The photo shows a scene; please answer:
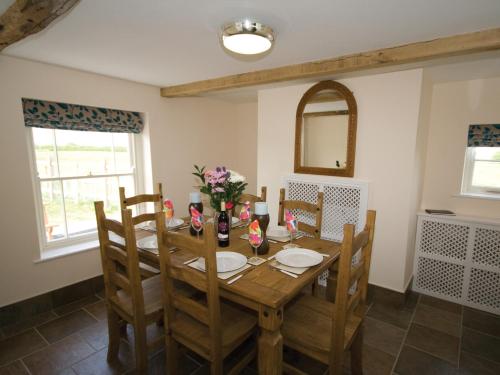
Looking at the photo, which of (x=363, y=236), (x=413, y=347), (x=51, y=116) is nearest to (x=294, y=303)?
(x=363, y=236)

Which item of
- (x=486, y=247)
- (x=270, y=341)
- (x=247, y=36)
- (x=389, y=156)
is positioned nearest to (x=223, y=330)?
(x=270, y=341)

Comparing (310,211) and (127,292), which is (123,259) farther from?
(310,211)

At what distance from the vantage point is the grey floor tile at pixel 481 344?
6.36 ft

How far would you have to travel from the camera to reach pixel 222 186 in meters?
1.85

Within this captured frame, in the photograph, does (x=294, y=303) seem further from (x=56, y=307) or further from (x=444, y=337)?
(x=56, y=307)

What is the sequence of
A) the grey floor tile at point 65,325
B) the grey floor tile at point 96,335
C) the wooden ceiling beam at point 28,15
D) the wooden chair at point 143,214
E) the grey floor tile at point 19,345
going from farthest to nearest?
1. the wooden chair at point 143,214
2. the grey floor tile at point 65,325
3. the grey floor tile at point 96,335
4. the grey floor tile at point 19,345
5. the wooden ceiling beam at point 28,15

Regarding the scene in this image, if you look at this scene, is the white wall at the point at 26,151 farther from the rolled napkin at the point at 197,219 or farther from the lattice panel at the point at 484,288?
the lattice panel at the point at 484,288

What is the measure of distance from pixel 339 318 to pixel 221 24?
5.54 ft

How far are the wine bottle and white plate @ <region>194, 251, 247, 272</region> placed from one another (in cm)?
15

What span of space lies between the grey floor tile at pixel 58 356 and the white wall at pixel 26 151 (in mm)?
640

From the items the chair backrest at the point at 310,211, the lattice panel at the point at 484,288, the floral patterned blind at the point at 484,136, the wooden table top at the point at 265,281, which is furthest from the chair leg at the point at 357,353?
the floral patterned blind at the point at 484,136

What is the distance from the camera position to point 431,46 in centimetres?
173

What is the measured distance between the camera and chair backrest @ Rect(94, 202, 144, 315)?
1521mm

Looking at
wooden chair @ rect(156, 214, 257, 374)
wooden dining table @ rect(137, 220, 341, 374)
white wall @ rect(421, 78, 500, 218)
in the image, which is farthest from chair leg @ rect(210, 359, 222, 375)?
white wall @ rect(421, 78, 500, 218)
